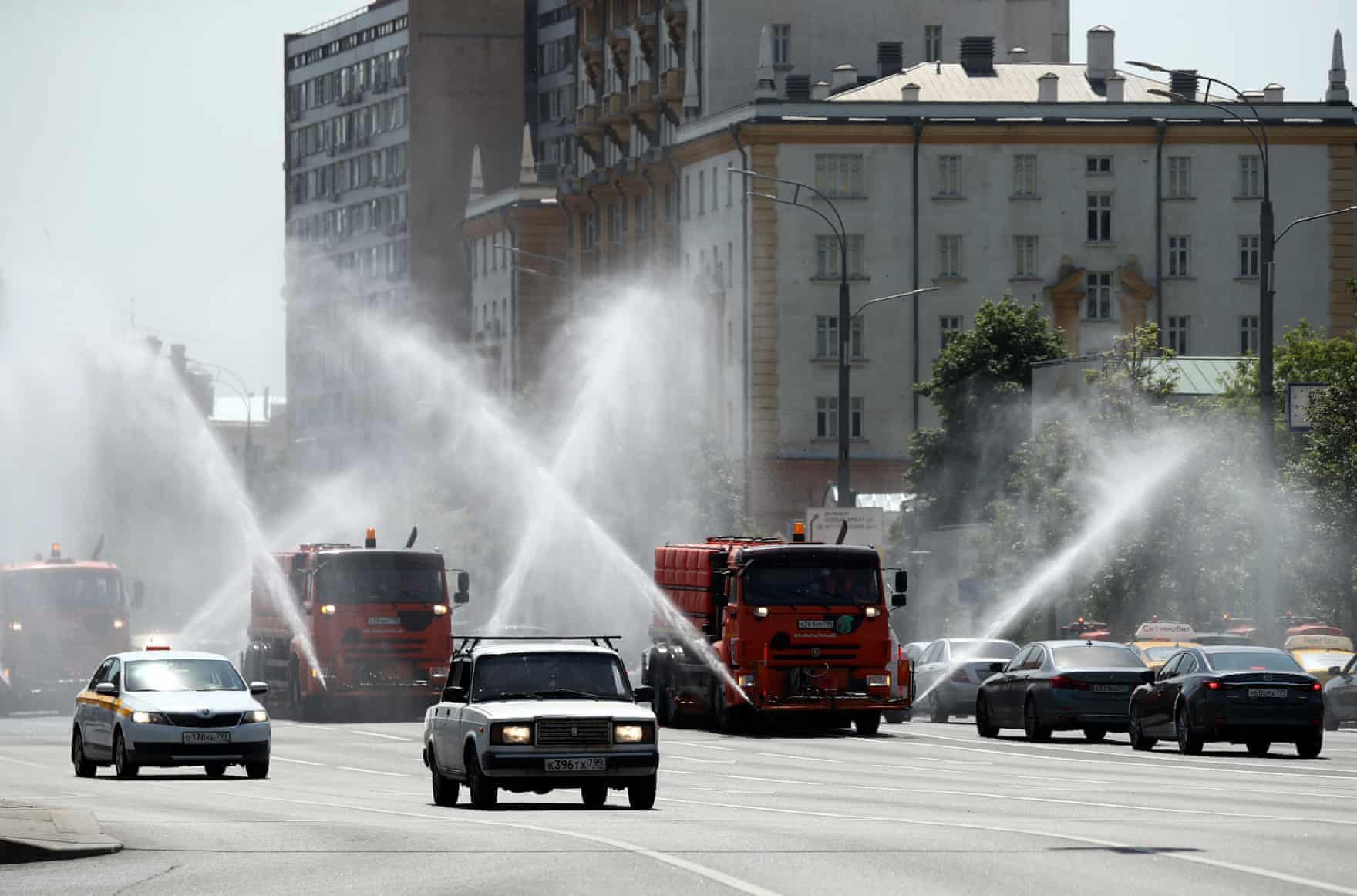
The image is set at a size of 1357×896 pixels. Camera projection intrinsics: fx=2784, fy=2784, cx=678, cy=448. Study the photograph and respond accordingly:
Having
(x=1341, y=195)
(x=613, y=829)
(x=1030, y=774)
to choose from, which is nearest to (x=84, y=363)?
(x=1341, y=195)

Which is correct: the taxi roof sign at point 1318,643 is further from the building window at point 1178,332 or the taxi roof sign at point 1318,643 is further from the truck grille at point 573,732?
the building window at point 1178,332

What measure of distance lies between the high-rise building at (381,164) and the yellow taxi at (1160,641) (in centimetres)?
8588

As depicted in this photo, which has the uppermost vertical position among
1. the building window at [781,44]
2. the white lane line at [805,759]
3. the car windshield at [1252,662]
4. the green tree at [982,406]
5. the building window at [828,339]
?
the building window at [781,44]

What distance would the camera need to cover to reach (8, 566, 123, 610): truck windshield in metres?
53.5

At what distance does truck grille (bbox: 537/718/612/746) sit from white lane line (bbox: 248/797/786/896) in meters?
0.92

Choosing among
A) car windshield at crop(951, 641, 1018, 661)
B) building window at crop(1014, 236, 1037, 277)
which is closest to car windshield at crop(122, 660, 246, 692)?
car windshield at crop(951, 641, 1018, 661)

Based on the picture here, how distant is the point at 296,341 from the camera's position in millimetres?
173625

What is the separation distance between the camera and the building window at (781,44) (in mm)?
107688

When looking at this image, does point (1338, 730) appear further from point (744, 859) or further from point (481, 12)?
point (481, 12)

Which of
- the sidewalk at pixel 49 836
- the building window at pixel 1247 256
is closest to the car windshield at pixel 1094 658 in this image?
the sidewalk at pixel 49 836

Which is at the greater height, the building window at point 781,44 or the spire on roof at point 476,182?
the building window at point 781,44

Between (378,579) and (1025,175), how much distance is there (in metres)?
57.3

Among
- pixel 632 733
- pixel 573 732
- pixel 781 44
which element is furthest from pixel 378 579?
pixel 781 44

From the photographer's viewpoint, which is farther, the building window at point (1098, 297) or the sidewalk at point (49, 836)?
the building window at point (1098, 297)
